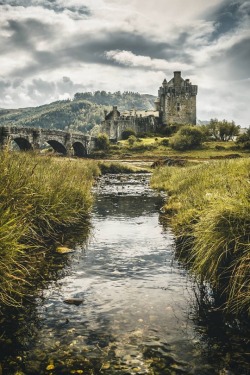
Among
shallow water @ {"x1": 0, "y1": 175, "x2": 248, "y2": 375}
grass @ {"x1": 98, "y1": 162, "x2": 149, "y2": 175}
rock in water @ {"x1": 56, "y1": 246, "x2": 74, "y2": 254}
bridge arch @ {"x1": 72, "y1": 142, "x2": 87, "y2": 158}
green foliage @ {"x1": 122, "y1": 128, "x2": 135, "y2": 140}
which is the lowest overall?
shallow water @ {"x1": 0, "y1": 175, "x2": 248, "y2": 375}

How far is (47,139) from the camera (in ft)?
197

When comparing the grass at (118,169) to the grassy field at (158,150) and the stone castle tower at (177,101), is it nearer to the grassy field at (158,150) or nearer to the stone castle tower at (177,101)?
the grassy field at (158,150)

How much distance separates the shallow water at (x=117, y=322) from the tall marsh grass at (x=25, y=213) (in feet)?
2.11

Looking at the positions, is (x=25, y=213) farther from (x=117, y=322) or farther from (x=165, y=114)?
(x=165, y=114)

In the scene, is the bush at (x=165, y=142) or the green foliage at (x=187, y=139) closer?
the green foliage at (x=187, y=139)

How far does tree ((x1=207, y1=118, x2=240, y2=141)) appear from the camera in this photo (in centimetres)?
9738

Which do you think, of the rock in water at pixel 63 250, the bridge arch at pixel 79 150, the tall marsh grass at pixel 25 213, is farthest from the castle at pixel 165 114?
the rock in water at pixel 63 250

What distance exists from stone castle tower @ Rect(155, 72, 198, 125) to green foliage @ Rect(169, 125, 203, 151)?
3038 centimetres

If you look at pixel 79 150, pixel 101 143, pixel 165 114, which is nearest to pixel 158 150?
pixel 101 143

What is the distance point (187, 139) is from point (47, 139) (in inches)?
1425

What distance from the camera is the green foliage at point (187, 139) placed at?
8381cm

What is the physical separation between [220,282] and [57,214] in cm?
500

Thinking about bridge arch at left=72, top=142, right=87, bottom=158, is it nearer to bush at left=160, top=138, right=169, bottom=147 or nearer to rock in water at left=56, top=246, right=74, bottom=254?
bush at left=160, top=138, right=169, bottom=147

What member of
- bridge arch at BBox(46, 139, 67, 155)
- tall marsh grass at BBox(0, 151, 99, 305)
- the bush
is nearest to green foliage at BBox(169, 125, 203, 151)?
the bush
